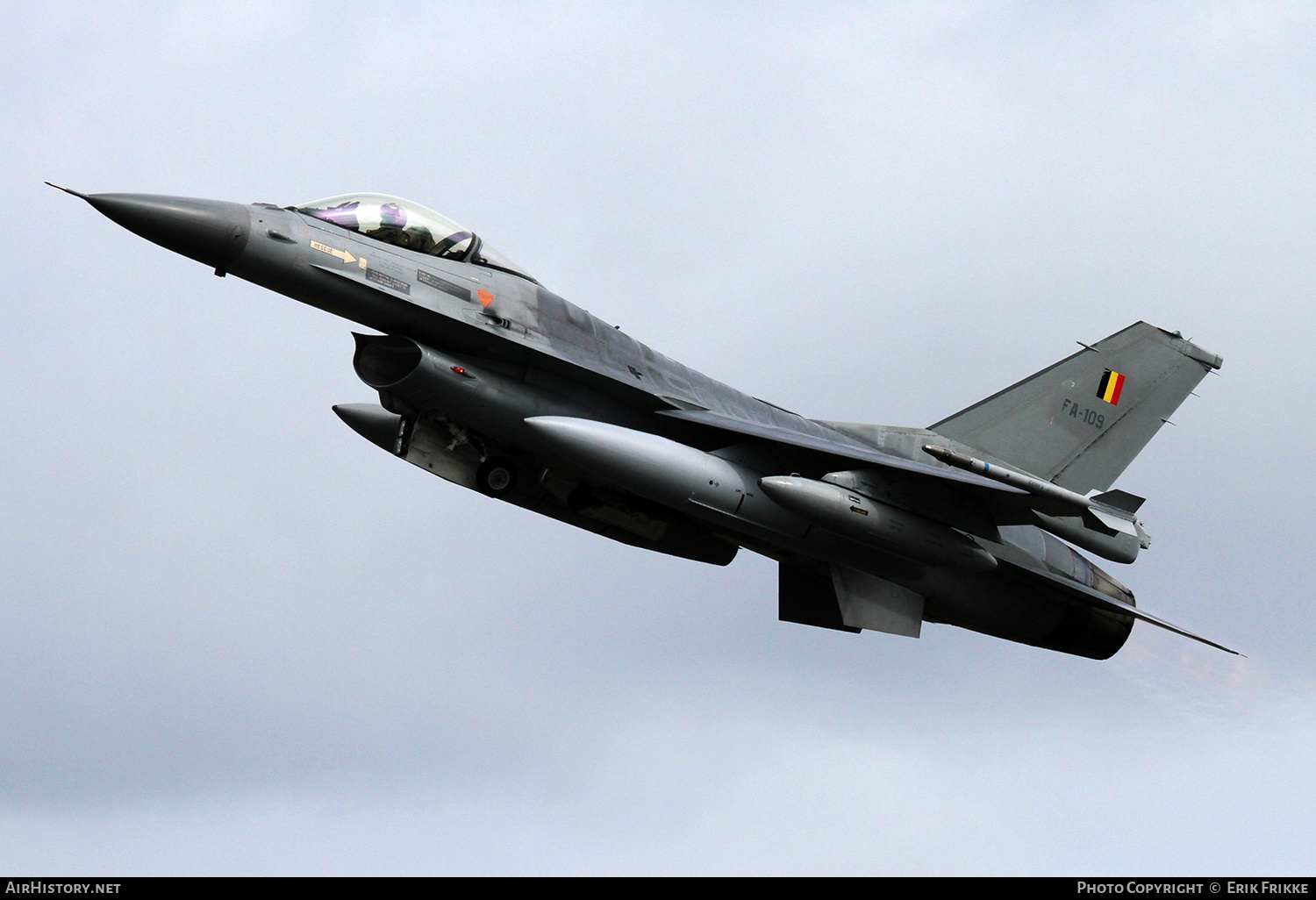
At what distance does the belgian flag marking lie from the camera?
60.9 ft

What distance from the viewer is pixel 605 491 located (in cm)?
1609

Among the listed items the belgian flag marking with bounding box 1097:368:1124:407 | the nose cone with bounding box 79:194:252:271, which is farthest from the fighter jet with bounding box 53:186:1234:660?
the belgian flag marking with bounding box 1097:368:1124:407

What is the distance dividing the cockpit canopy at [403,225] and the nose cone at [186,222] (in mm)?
901

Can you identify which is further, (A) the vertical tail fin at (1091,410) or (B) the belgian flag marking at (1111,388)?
(B) the belgian flag marking at (1111,388)

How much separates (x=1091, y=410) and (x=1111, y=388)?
0.45m

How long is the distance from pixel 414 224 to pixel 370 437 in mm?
2866

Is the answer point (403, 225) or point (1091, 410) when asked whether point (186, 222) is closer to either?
point (403, 225)

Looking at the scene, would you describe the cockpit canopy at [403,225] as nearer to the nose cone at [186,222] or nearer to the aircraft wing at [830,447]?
the nose cone at [186,222]

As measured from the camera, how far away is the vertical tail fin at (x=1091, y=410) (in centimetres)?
1803

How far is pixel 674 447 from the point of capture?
1440cm

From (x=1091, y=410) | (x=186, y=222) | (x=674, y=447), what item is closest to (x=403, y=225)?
(x=186, y=222)

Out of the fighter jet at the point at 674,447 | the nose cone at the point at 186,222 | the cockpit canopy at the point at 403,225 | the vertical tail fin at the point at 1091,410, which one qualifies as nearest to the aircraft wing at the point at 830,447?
the fighter jet at the point at 674,447
